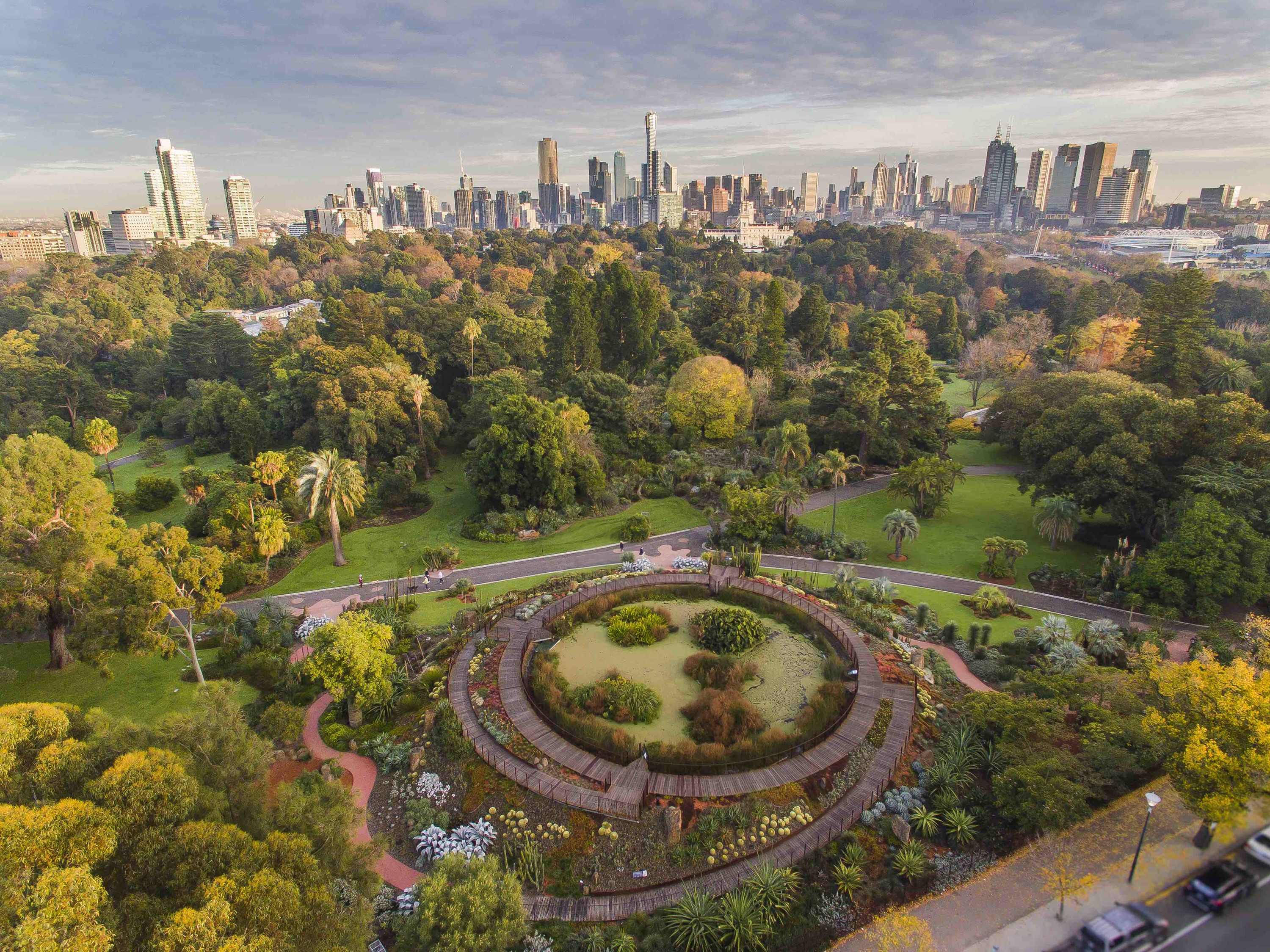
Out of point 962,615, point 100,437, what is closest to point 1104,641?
point 962,615

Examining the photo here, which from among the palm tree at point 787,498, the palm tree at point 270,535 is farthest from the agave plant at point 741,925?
the palm tree at point 270,535

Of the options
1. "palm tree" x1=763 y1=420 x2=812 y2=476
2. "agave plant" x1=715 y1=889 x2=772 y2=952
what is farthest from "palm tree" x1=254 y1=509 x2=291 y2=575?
"palm tree" x1=763 y1=420 x2=812 y2=476

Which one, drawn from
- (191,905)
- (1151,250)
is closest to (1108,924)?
(191,905)

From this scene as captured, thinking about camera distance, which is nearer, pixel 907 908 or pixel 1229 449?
pixel 907 908

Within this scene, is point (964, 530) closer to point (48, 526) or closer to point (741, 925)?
point (741, 925)

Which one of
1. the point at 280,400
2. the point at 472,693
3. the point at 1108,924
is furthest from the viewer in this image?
the point at 280,400

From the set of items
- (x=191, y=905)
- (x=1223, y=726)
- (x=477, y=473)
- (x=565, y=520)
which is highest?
(x=191, y=905)

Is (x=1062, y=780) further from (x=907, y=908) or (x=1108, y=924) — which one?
(x=907, y=908)
